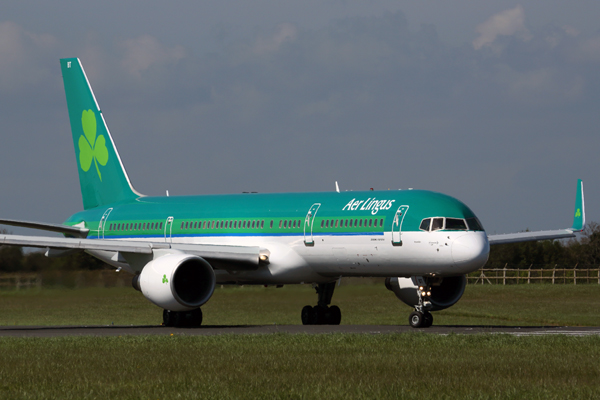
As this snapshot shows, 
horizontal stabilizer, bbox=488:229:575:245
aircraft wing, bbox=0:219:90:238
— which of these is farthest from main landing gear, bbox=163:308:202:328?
horizontal stabilizer, bbox=488:229:575:245

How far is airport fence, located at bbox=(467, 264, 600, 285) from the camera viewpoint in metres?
73.8

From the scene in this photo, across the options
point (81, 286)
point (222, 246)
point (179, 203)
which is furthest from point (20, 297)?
point (222, 246)

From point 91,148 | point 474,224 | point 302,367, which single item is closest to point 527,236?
point 474,224

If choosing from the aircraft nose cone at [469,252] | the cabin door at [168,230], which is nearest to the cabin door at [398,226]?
the aircraft nose cone at [469,252]

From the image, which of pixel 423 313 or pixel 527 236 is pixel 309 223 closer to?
pixel 423 313

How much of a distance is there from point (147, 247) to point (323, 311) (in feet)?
21.6

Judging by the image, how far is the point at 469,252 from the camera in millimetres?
27609

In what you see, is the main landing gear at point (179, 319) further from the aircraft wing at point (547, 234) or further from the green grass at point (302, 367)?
the aircraft wing at point (547, 234)

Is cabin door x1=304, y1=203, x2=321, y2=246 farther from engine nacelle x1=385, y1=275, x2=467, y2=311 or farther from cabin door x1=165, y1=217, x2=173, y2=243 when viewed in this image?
cabin door x1=165, y1=217, x2=173, y2=243

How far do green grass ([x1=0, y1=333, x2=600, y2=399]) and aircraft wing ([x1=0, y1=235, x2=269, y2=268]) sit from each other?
7.48m

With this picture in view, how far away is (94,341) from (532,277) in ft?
180

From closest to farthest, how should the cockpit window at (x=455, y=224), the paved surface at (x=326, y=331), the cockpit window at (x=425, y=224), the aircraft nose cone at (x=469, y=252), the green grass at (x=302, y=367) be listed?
the green grass at (x=302, y=367) → the paved surface at (x=326, y=331) → the aircraft nose cone at (x=469, y=252) → the cockpit window at (x=455, y=224) → the cockpit window at (x=425, y=224)

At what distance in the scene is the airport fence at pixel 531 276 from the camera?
73812 mm

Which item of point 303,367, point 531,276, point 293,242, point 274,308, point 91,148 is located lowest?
point 303,367
